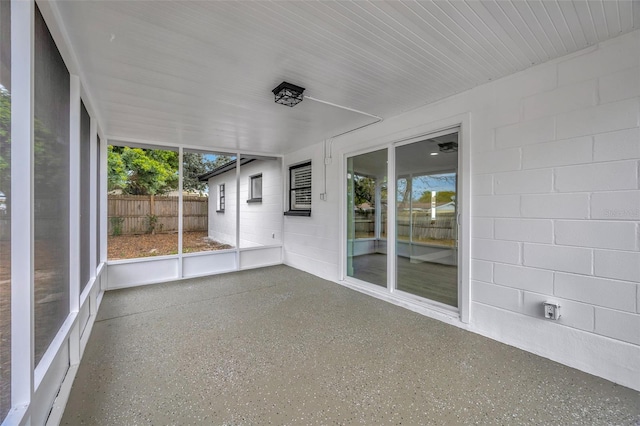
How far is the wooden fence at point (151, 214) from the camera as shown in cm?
450

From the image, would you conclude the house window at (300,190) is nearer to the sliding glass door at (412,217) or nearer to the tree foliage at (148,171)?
the sliding glass door at (412,217)

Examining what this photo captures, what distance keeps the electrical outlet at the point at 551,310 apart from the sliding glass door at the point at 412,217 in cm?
95

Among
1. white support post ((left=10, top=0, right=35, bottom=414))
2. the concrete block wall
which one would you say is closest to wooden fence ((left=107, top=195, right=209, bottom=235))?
white support post ((left=10, top=0, right=35, bottom=414))

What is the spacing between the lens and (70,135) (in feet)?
7.46

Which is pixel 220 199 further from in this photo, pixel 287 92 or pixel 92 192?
pixel 287 92

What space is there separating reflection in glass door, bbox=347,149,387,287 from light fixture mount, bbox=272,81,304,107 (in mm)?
1614

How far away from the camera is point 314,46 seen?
6.85 ft

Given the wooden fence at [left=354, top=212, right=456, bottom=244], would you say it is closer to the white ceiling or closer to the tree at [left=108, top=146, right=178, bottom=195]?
the white ceiling

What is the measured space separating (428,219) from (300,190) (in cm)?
278

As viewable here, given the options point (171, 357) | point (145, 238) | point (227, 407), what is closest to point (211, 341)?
point (171, 357)

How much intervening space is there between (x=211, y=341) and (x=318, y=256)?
2.71m

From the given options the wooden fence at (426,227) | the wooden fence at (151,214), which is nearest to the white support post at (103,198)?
the wooden fence at (151,214)

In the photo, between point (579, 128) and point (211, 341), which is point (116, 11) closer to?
point (211, 341)

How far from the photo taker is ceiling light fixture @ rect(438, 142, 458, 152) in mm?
3160
